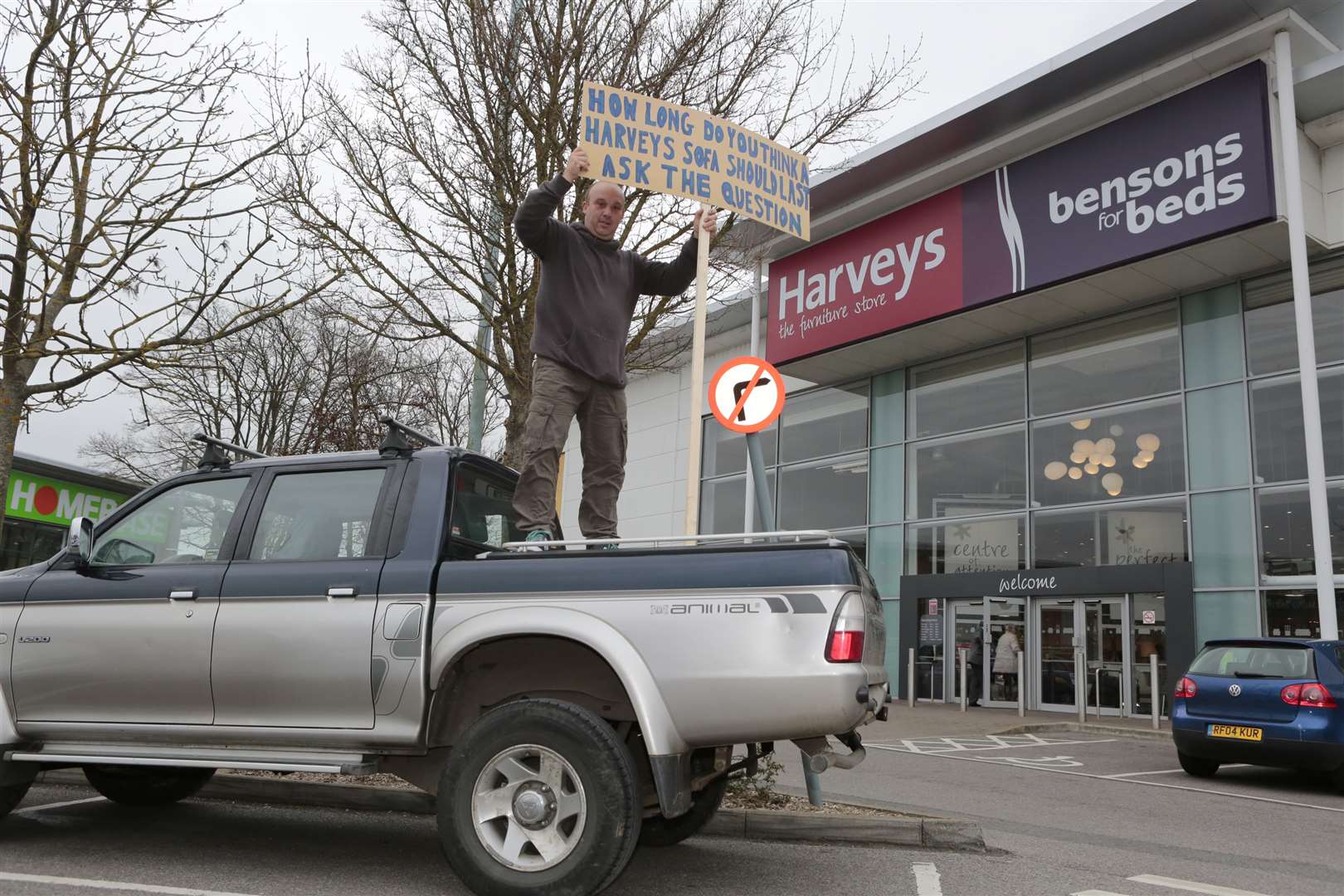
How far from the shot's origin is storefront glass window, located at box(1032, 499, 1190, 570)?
718 inches

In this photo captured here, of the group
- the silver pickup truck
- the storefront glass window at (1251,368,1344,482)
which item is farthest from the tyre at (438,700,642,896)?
the storefront glass window at (1251,368,1344,482)

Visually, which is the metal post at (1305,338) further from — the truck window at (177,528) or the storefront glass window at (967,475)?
the truck window at (177,528)

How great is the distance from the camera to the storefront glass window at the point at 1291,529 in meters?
16.2

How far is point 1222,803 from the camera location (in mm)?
8836

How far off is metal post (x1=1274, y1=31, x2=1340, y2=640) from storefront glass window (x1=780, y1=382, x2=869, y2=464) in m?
10.1

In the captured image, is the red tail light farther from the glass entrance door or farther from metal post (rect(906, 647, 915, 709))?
metal post (rect(906, 647, 915, 709))

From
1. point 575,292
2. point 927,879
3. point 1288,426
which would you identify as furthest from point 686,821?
point 1288,426

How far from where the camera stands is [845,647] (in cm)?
398

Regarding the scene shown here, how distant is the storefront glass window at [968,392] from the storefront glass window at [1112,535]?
95.8 inches

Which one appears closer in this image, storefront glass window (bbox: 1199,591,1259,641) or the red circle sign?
storefront glass window (bbox: 1199,591,1259,641)

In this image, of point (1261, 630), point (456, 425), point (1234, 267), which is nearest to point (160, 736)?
point (1261, 630)

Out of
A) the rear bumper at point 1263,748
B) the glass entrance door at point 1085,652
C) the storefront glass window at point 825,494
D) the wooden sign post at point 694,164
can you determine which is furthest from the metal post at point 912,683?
the wooden sign post at point 694,164

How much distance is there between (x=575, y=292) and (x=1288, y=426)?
1537 cm

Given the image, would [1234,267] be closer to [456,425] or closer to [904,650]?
[904,650]
